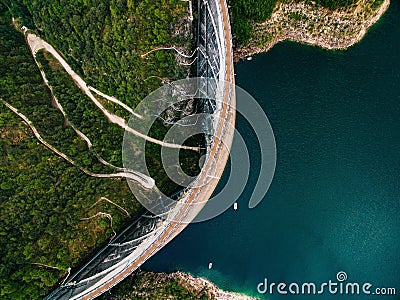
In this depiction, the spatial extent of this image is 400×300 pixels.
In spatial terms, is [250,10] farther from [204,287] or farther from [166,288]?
[166,288]

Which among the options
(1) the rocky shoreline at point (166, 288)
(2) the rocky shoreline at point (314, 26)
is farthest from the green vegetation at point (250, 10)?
(1) the rocky shoreline at point (166, 288)

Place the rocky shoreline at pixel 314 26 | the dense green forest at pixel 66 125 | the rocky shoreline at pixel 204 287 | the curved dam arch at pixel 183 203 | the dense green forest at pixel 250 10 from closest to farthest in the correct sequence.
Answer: the dense green forest at pixel 66 125
the curved dam arch at pixel 183 203
the dense green forest at pixel 250 10
the rocky shoreline at pixel 314 26
the rocky shoreline at pixel 204 287

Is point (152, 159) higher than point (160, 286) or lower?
higher

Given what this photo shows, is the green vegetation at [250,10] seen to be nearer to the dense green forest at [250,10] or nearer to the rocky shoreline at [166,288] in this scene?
the dense green forest at [250,10]

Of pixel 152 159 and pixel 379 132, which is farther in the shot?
pixel 379 132

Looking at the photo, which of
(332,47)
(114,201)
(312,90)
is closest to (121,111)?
(114,201)

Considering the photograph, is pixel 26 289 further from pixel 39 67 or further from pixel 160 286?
pixel 39 67
